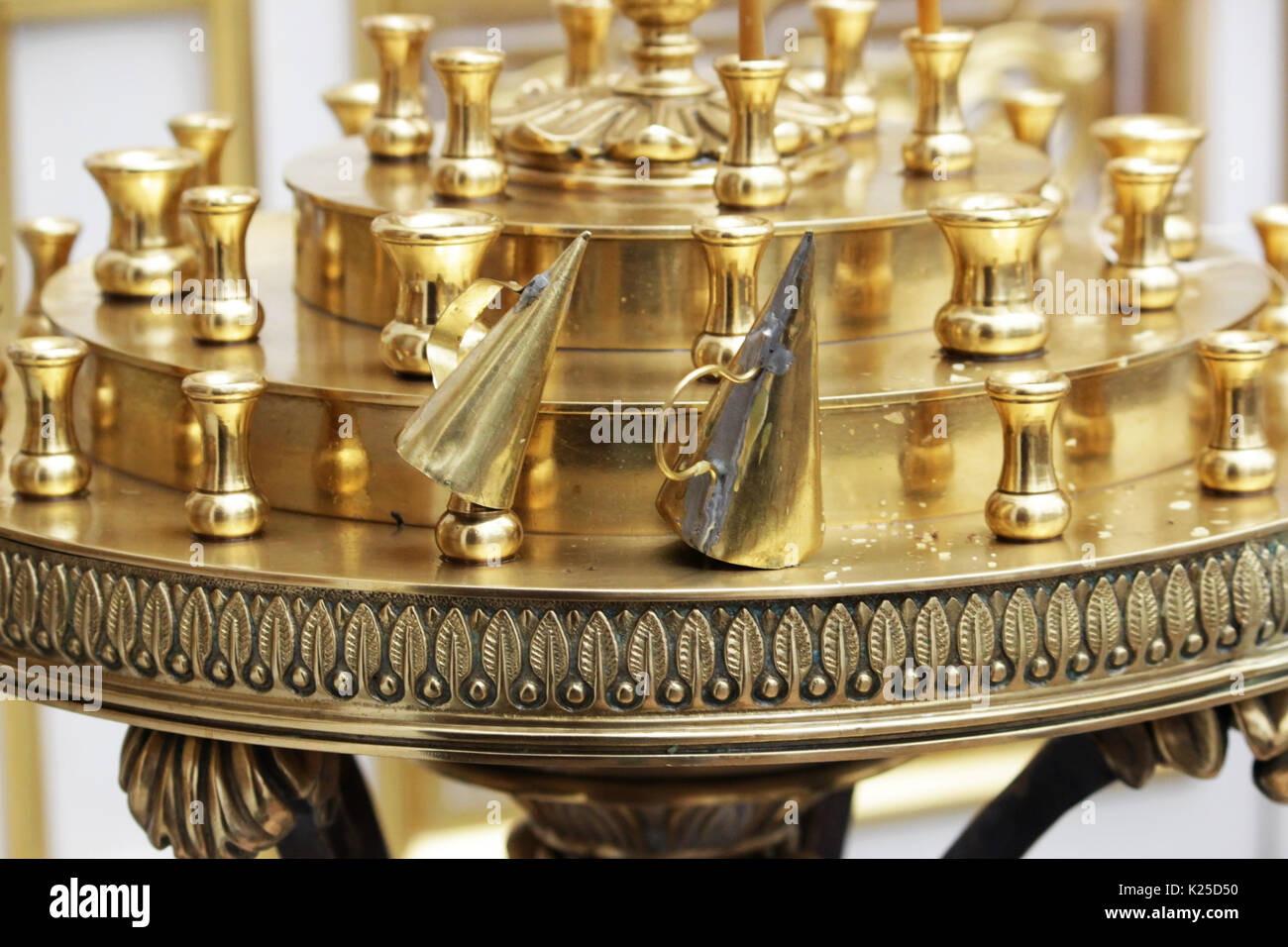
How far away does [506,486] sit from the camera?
3.81 feet

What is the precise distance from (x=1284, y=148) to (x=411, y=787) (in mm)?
1430

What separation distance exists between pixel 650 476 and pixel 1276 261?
651mm

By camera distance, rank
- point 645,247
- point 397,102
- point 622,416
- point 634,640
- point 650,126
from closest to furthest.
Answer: point 634,640 < point 622,416 < point 645,247 < point 650,126 < point 397,102

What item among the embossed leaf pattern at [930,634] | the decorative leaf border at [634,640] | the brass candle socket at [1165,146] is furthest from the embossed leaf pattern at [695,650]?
the brass candle socket at [1165,146]

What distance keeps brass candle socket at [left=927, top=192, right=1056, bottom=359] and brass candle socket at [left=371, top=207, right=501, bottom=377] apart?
290 millimetres

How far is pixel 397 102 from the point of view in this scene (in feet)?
5.32

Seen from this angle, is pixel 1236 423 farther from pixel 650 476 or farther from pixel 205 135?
pixel 205 135

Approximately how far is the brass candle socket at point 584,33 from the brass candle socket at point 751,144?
1.24 ft

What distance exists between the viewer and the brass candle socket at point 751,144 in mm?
1331

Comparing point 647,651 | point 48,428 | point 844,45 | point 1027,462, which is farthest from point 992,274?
point 48,428

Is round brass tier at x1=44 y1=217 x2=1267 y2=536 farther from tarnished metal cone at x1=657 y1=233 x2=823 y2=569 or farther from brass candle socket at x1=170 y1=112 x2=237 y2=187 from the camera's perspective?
brass candle socket at x1=170 y1=112 x2=237 y2=187

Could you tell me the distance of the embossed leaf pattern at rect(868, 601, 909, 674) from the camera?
1.12 metres

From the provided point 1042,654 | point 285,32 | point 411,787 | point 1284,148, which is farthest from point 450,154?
point 1284,148

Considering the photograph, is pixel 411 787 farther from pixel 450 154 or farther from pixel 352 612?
pixel 352 612
